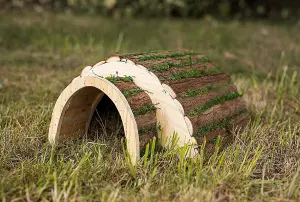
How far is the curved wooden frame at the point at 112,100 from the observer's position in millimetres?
2119

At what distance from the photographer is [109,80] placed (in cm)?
222

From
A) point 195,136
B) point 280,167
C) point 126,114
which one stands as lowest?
point 280,167

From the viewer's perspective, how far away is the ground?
1.95m

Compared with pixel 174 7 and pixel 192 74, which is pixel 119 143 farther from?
pixel 174 7

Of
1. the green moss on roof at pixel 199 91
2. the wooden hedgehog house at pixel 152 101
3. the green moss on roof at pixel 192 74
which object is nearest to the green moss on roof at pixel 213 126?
the wooden hedgehog house at pixel 152 101

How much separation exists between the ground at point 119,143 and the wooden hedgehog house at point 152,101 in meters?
0.10

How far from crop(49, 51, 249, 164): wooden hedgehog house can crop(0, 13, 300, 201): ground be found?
0.10 m

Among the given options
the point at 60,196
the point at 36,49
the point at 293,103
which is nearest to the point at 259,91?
the point at 293,103

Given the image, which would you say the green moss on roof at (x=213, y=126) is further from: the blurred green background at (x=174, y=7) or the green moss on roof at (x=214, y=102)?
the blurred green background at (x=174, y=7)

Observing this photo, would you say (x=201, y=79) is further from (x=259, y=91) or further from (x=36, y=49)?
(x=36, y=49)

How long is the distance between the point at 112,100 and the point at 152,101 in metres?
0.24

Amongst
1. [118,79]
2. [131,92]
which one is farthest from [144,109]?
[118,79]

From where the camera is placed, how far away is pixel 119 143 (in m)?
2.50

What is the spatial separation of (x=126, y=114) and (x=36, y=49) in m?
3.16
